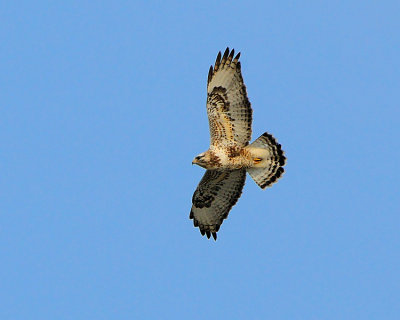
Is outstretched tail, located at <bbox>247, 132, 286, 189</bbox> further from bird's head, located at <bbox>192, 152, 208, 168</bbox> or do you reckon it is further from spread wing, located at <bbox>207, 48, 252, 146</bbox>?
bird's head, located at <bbox>192, 152, 208, 168</bbox>

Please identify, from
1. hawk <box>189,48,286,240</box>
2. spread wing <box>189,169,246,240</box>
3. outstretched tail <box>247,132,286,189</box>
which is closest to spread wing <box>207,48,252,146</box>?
hawk <box>189,48,286,240</box>

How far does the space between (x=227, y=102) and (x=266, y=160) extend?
1.13m

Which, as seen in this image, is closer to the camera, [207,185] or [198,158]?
[198,158]

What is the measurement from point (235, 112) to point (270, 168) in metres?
1.11

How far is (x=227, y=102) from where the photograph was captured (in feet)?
41.3

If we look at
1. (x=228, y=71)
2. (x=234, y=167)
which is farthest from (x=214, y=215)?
(x=228, y=71)

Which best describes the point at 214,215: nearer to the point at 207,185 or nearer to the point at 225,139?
the point at 207,185

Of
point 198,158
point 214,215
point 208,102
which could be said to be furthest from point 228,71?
point 214,215

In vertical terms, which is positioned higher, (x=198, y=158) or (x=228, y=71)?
(x=228, y=71)

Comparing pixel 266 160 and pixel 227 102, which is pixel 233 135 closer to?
pixel 227 102

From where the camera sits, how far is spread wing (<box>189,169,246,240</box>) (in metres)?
13.2

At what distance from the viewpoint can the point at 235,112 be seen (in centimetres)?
1257

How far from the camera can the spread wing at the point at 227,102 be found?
1257 centimetres

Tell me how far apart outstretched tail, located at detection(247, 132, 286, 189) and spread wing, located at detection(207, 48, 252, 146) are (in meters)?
0.28
